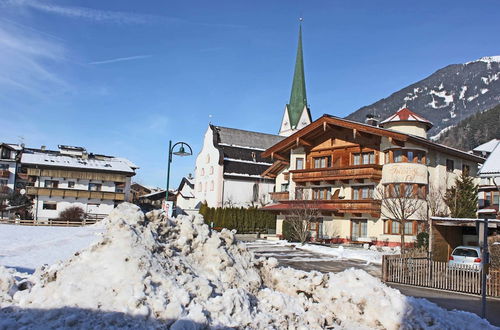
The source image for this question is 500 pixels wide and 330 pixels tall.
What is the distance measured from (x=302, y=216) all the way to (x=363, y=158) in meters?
7.00

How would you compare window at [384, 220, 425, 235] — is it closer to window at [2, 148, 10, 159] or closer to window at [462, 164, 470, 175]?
window at [462, 164, 470, 175]

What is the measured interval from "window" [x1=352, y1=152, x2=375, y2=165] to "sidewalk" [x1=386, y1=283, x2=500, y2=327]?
1993cm

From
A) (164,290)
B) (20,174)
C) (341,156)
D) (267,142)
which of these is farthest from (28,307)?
(20,174)

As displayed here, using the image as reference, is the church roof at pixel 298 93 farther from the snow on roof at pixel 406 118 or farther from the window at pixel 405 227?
the window at pixel 405 227

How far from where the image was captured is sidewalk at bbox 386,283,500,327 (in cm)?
1336

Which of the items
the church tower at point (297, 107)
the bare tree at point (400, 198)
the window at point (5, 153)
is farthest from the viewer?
the church tower at point (297, 107)

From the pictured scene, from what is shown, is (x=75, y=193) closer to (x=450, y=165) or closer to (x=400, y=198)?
(x=400, y=198)

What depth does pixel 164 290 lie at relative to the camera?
7.41 meters

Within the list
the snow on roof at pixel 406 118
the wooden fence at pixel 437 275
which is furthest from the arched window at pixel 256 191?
the wooden fence at pixel 437 275

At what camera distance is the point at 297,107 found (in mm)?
78688

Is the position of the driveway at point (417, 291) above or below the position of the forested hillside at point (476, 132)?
below

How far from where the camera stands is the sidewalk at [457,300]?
13.4 metres

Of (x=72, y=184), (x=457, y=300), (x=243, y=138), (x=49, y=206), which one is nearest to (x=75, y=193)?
(x=72, y=184)

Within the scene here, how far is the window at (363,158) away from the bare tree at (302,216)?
4.89 metres
